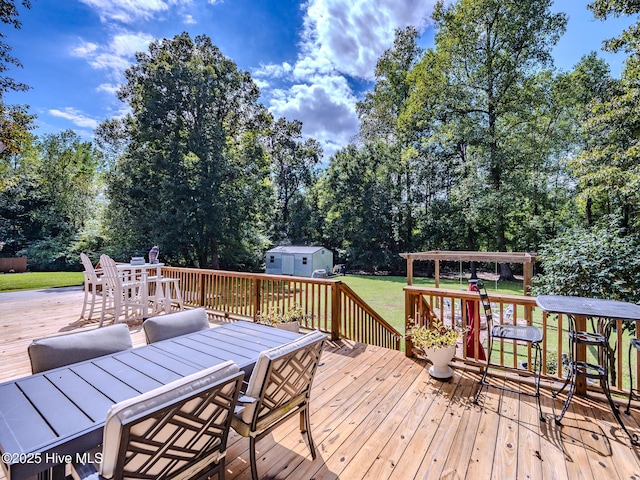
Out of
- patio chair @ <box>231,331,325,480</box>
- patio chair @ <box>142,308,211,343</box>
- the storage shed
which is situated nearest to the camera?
patio chair @ <box>231,331,325,480</box>

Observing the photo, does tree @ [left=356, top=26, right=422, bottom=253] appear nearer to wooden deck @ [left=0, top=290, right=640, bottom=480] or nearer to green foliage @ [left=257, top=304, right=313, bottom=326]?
green foliage @ [left=257, top=304, right=313, bottom=326]

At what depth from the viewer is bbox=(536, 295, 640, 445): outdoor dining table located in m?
2.31

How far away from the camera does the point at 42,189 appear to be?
66.2ft

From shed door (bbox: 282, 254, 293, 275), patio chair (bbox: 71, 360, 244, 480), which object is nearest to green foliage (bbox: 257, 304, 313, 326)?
patio chair (bbox: 71, 360, 244, 480)

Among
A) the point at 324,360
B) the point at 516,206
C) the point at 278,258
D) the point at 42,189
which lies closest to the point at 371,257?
the point at 278,258

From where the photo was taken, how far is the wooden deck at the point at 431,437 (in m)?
2.03

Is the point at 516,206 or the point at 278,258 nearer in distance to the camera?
the point at 516,206

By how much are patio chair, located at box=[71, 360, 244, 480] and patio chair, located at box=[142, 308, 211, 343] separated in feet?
3.55

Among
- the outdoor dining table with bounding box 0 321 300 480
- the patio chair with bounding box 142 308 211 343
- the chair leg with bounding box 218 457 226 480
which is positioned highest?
the patio chair with bounding box 142 308 211 343

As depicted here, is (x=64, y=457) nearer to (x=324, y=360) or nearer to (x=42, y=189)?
(x=324, y=360)

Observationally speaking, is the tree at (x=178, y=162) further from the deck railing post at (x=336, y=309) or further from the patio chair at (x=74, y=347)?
the patio chair at (x=74, y=347)

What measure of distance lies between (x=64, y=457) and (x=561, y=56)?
70.4 ft

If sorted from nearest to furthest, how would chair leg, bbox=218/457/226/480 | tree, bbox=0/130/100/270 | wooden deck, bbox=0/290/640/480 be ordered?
chair leg, bbox=218/457/226/480
wooden deck, bbox=0/290/640/480
tree, bbox=0/130/100/270

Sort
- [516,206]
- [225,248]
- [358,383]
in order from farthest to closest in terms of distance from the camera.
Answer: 1. [225,248]
2. [516,206]
3. [358,383]
